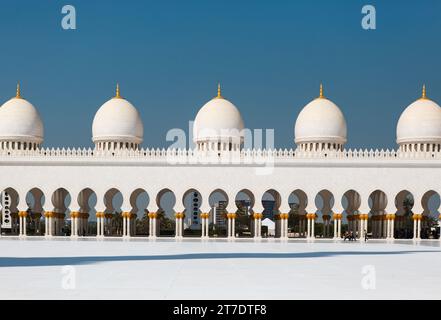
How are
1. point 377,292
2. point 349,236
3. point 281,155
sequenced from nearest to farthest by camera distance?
point 377,292, point 349,236, point 281,155

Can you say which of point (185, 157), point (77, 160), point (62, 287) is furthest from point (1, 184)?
point (62, 287)

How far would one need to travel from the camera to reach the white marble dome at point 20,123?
36.1 metres

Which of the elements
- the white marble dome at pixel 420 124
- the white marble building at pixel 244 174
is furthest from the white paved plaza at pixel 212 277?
the white marble dome at pixel 420 124

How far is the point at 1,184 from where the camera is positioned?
111ft

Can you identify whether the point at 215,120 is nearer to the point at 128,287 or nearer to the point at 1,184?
the point at 1,184

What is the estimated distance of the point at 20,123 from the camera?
119ft

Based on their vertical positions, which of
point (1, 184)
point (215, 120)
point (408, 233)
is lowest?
point (408, 233)

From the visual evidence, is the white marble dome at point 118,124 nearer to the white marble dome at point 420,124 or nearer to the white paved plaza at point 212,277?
the white marble dome at point 420,124

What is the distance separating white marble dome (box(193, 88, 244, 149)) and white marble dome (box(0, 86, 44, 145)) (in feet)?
28.6

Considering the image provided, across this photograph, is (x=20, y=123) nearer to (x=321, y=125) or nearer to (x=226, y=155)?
(x=226, y=155)

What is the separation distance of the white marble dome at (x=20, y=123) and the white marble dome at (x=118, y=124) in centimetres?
314

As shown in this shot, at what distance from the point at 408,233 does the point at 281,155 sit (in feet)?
26.7
